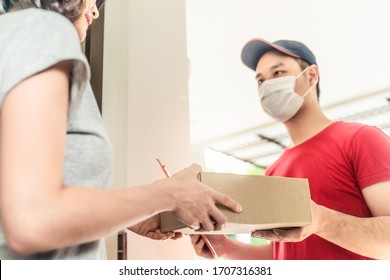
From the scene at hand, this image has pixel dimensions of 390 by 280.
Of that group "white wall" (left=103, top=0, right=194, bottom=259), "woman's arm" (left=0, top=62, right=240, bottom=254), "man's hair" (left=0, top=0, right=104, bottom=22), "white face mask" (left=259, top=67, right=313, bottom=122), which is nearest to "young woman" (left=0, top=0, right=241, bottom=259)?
"woman's arm" (left=0, top=62, right=240, bottom=254)

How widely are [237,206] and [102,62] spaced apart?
0.57 m

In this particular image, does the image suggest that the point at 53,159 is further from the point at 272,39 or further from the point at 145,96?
the point at 272,39

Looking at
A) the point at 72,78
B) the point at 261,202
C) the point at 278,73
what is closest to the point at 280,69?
the point at 278,73

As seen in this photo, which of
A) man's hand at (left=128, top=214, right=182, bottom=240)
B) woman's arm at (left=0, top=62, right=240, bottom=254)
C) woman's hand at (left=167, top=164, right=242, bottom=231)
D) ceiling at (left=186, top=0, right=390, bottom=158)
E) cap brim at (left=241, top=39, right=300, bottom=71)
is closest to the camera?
woman's arm at (left=0, top=62, right=240, bottom=254)

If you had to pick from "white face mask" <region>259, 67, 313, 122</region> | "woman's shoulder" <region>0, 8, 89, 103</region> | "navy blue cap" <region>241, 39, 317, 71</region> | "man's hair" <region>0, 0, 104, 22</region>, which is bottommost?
"woman's shoulder" <region>0, 8, 89, 103</region>

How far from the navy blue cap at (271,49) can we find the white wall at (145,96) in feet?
0.92

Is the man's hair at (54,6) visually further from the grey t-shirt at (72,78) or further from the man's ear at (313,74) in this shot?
the man's ear at (313,74)

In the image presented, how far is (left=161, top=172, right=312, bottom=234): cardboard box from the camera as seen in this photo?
2.60ft

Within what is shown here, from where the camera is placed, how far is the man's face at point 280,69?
1.36m

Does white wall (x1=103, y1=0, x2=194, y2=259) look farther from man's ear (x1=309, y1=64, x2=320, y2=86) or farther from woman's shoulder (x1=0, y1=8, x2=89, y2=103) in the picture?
woman's shoulder (x1=0, y1=8, x2=89, y2=103)

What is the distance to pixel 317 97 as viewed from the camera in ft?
4.66

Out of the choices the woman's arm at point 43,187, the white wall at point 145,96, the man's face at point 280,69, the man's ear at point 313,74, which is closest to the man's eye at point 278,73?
the man's face at point 280,69

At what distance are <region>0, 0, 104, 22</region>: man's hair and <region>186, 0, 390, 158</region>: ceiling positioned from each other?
3.51 ft
